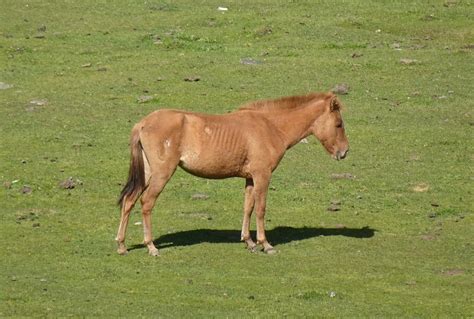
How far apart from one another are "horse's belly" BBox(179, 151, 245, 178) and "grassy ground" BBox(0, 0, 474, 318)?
108cm

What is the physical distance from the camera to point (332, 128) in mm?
19625

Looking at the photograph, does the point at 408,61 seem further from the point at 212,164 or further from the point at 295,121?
the point at 212,164

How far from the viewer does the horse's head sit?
19516 mm

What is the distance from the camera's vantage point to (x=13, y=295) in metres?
15.8

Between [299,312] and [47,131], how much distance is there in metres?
10.6

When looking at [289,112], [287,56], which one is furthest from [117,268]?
[287,56]

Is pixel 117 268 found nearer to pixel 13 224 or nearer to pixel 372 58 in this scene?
pixel 13 224

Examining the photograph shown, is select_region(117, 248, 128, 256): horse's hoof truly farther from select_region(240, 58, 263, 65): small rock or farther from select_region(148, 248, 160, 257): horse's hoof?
select_region(240, 58, 263, 65): small rock

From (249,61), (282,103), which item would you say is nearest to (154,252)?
(282,103)

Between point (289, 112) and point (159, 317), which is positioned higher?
point (289, 112)

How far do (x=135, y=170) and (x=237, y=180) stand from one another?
4.53 m

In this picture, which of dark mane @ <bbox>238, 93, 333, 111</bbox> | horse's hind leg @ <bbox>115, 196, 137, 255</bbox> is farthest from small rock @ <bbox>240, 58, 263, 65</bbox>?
horse's hind leg @ <bbox>115, 196, 137, 255</bbox>

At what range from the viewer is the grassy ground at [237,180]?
54.3 feet

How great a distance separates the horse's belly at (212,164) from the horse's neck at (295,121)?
86cm
